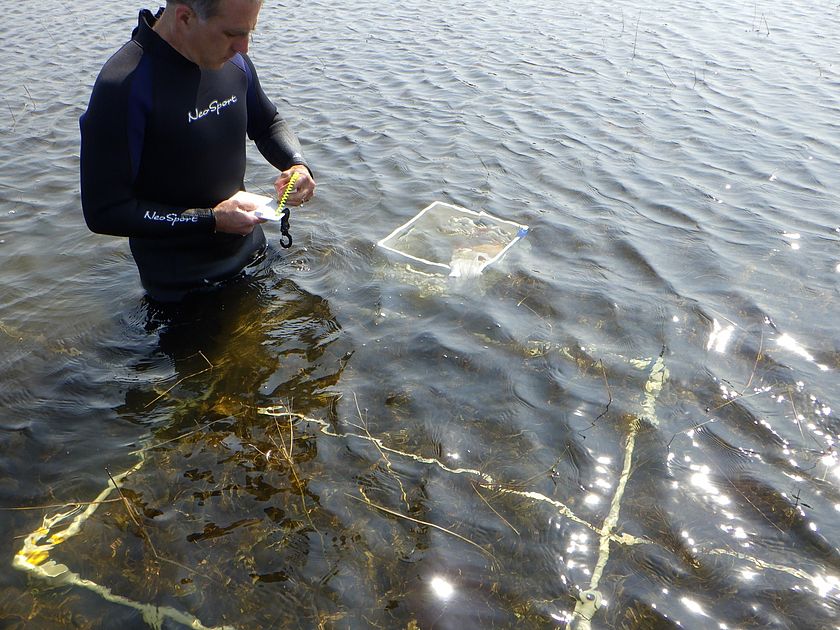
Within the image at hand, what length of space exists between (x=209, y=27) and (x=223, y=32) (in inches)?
2.9

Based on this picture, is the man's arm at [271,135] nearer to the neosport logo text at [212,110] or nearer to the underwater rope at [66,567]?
the neosport logo text at [212,110]

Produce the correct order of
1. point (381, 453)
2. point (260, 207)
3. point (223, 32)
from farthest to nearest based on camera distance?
point (260, 207)
point (381, 453)
point (223, 32)

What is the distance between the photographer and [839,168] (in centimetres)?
720

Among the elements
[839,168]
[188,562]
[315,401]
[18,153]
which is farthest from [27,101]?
[839,168]

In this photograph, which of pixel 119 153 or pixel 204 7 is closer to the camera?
pixel 204 7

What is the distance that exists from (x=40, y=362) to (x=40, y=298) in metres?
0.92

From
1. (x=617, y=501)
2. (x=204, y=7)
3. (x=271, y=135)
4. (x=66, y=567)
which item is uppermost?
(x=204, y=7)

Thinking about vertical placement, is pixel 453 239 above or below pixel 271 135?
below

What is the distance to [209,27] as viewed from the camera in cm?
364

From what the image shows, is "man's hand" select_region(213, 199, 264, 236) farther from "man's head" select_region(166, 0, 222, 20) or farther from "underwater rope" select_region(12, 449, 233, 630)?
"underwater rope" select_region(12, 449, 233, 630)

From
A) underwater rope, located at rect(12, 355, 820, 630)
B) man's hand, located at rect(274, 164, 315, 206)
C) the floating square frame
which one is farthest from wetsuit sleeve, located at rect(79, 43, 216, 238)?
the floating square frame

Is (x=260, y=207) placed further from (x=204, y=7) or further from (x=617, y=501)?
(x=617, y=501)

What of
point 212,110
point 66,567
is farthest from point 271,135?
point 66,567

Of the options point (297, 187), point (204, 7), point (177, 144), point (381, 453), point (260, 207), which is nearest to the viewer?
point (204, 7)
